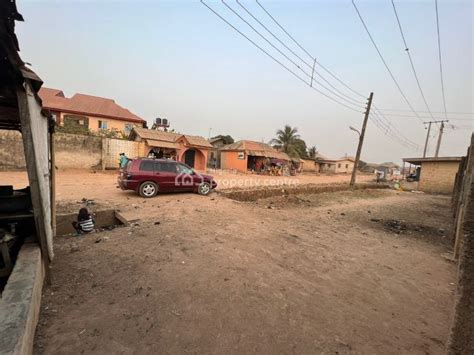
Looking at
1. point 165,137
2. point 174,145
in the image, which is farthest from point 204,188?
point 165,137

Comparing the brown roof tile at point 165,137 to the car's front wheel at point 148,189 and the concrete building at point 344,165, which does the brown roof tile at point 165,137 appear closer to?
the car's front wheel at point 148,189

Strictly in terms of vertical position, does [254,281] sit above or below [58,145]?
below

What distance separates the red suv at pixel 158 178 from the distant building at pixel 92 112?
1985 centimetres

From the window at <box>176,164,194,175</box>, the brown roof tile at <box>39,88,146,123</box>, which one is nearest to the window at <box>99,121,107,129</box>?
the brown roof tile at <box>39,88,146,123</box>

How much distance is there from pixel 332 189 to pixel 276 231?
14.3 metres

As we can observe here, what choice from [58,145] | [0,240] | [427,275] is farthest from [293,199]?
[58,145]

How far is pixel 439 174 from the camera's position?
930 inches

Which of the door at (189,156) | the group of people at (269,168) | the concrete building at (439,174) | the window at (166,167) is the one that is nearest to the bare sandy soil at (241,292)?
the window at (166,167)

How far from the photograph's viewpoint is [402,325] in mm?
3346

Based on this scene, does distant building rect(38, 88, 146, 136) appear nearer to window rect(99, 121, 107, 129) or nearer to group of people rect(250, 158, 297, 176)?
window rect(99, 121, 107, 129)

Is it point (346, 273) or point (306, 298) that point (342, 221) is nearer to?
point (346, 273)

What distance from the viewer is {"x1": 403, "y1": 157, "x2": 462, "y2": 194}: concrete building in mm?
22752

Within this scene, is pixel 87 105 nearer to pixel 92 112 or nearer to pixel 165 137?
pixel 92 112

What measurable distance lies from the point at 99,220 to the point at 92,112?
84.3 feet
